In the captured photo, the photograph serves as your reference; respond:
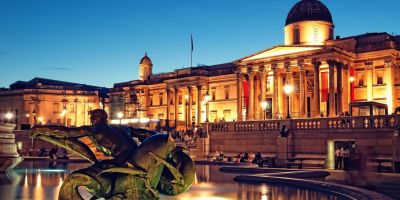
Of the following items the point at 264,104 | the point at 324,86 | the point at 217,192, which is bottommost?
the point at 217,192

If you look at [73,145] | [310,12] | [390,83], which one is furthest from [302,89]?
[73,145]

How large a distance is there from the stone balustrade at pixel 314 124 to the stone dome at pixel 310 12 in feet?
112

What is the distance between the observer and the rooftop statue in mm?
8867

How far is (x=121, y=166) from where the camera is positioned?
8.86m

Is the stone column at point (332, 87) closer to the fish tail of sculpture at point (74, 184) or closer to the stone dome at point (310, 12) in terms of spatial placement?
the stone dome at point (310, 12)

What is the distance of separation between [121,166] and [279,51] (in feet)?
178

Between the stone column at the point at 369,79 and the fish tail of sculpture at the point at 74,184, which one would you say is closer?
the fish tail of sculpture at the point at 74,184

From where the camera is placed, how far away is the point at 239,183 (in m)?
17.8

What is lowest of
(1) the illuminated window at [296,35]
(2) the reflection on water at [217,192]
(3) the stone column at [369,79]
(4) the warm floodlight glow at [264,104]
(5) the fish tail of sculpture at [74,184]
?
(2) the reflection on water at [217,192]

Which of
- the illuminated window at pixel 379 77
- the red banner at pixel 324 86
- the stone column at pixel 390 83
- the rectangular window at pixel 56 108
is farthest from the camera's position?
the rectangular window at pixel 56 108

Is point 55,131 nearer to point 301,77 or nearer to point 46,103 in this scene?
point 301,77

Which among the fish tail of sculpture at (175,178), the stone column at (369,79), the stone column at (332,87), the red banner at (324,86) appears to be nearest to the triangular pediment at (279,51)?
the stone column at (332,87)

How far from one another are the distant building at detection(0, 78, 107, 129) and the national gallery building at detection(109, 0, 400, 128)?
88.6 ft

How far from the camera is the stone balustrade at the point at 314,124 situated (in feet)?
93.3
